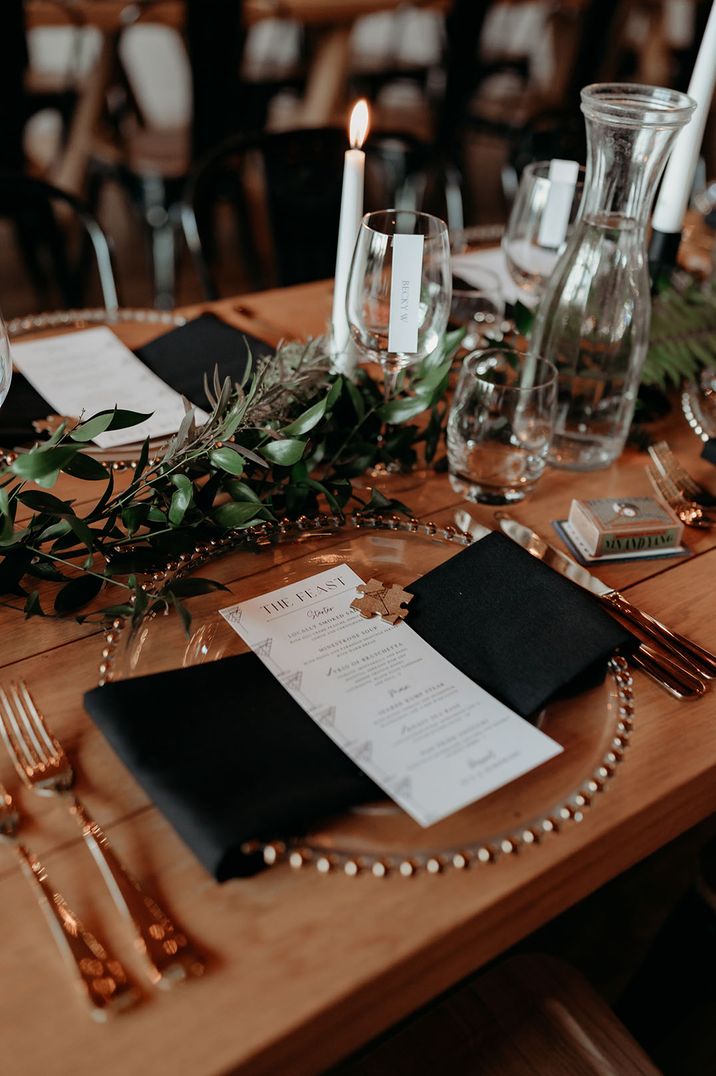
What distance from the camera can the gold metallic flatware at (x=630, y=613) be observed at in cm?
74

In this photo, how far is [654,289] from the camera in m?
1.18

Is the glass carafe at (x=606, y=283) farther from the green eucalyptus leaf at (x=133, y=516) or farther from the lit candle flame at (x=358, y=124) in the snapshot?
the green eucalyptus leaf at (x=133, y=516)

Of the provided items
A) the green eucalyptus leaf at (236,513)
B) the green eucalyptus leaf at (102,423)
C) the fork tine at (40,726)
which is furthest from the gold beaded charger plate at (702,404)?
the fork tine at (40,726)

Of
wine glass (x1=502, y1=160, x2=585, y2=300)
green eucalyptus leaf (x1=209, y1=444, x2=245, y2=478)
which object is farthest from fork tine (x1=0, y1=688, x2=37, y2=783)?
wine glass (x1=502, y1=160, x2=585, y2=300)

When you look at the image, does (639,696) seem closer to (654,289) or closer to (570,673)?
(570,673)

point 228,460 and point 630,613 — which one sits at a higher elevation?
point 228,460

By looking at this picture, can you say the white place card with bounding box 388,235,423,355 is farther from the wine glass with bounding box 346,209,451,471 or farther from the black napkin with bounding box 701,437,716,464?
the black napkin with bounding box 701,437,716,464

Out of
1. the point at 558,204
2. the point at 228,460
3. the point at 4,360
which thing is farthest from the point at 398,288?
the point at 558,204

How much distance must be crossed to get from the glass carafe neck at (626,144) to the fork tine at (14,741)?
2.36 ft

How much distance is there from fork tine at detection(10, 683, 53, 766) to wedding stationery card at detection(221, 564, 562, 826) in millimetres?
159

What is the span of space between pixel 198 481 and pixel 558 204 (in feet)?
1.99

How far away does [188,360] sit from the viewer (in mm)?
1104

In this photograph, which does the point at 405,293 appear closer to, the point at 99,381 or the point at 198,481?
the point at 198,481

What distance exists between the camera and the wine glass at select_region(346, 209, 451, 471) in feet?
2.76
